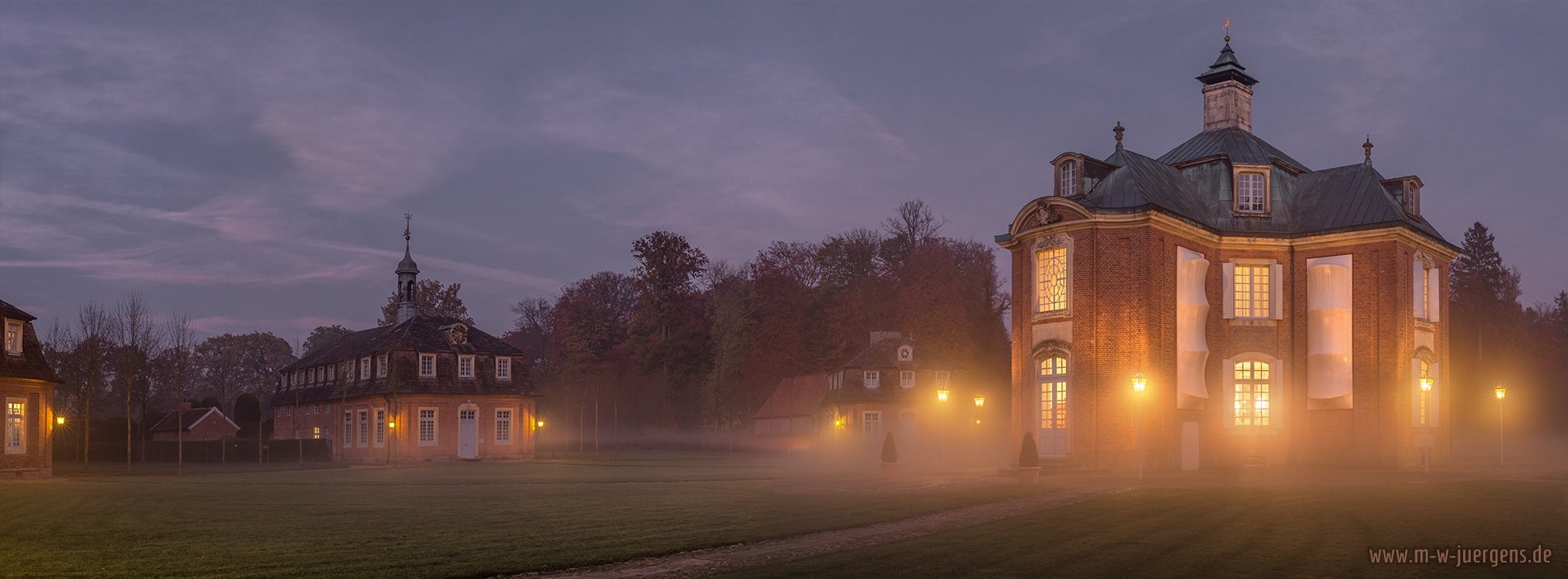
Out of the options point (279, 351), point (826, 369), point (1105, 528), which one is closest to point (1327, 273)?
point (1105, 528)

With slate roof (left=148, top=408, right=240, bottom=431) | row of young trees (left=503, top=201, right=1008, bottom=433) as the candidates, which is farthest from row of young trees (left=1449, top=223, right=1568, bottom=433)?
slate roof (left=148, top=408, right=240, bottom=431)

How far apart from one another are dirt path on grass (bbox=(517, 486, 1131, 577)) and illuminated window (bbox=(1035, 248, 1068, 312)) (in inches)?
519

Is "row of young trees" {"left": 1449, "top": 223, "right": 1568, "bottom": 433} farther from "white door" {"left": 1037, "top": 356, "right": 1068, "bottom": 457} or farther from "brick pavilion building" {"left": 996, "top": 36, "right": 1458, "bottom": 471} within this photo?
"white door" {"left": 1037, "top": 356, "right": 1068, "bottom": 457}

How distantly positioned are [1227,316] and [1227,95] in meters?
9.52

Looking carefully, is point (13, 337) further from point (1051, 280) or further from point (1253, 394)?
point (1253, 394)

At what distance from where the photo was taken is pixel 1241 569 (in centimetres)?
1493

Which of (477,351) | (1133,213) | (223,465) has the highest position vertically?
(1133,213)

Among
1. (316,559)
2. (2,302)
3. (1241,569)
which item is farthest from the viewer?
(2,302)

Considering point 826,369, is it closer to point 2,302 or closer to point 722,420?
point 722,420

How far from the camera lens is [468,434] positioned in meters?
62.6

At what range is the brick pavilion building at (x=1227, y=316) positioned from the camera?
35.8m

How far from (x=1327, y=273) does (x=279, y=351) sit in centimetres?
13162

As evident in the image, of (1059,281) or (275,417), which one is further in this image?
(275,417)
